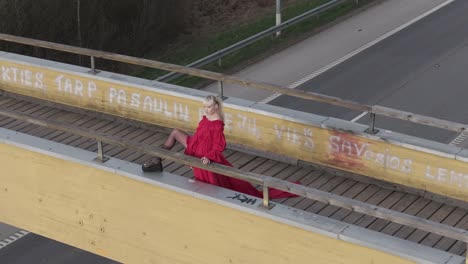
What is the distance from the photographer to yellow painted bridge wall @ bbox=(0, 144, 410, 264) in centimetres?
913

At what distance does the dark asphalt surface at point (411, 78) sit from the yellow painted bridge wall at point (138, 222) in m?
10.6

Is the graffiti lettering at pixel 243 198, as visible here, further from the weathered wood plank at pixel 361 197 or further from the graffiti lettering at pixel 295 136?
the graffiti lettering at pixel 295 136

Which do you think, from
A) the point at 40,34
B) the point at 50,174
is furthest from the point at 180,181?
the point at 40,34

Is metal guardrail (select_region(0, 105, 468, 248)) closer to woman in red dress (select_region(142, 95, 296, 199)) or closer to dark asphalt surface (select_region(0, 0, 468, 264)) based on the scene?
woman in red dress (select_region(142, 95, 296, 199))

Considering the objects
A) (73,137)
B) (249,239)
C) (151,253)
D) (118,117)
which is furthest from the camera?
(118,117)

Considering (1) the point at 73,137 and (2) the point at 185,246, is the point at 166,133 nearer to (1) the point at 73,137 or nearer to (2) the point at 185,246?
(1) the point at 73,137

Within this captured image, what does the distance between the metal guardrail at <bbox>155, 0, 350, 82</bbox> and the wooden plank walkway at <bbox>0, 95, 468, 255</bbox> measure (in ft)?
24.7

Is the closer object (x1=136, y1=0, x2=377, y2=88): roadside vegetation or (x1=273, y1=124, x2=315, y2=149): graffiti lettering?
(x1=273, y1=124, x2=315, y2=149): graffiti lettering

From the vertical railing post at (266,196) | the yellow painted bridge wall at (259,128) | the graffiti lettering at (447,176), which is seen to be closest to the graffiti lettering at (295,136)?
the yellow painted bridge wall at (259,128)

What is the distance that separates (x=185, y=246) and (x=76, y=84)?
4489 mm

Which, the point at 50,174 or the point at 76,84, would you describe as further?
the point at 76,84

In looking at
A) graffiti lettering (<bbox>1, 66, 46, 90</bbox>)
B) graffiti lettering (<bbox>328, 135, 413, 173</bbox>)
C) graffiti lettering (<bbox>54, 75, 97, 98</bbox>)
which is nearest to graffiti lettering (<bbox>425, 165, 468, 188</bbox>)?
graffiti lettering (<bbox>328, 135, 413, 173</bbox>)

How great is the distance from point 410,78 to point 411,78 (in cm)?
3

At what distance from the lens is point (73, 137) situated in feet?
40.4
